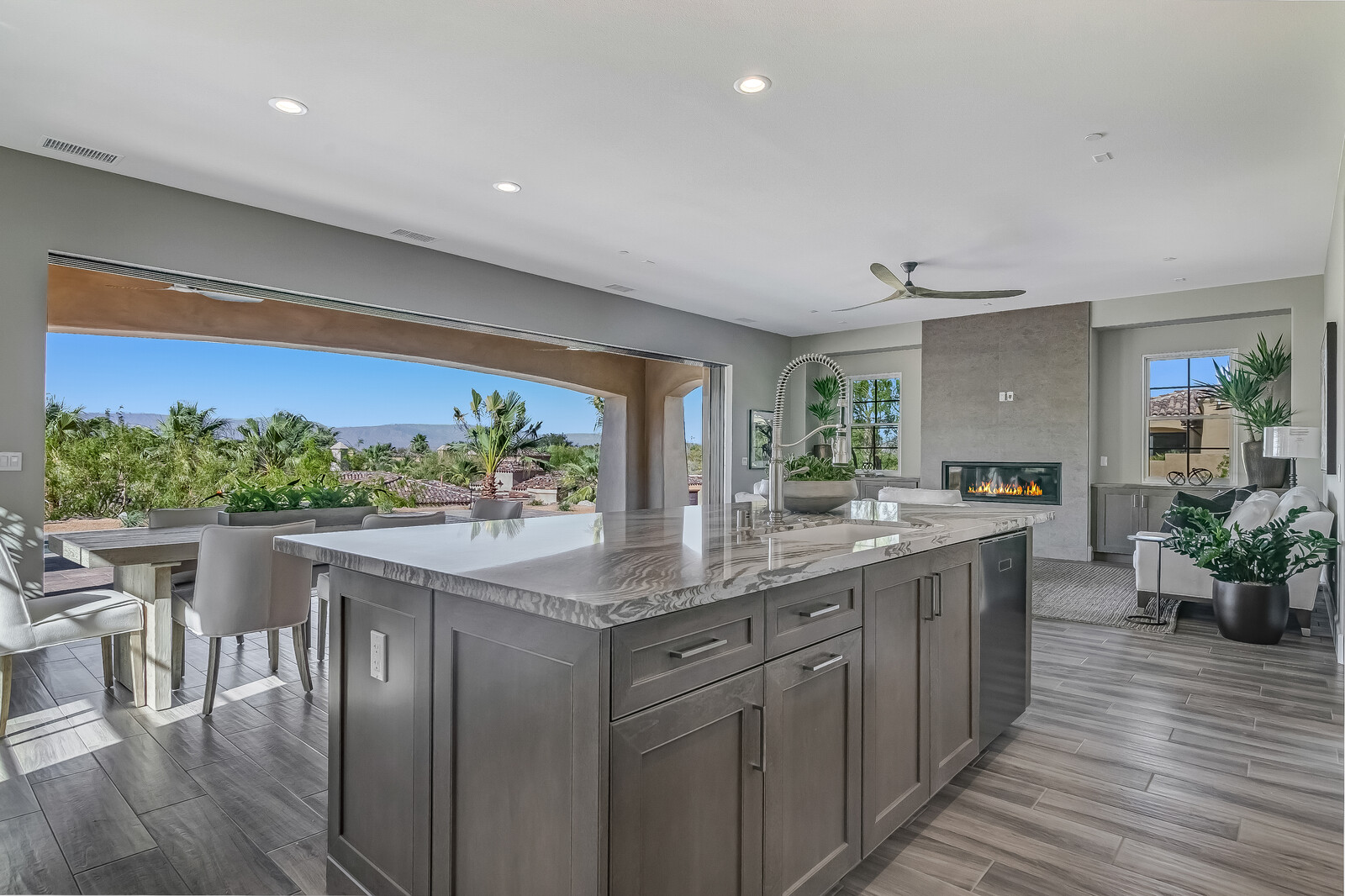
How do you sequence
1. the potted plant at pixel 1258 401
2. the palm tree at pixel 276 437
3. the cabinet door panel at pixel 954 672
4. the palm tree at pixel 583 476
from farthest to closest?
the palm tree at pixel 583 476
the palm tree at pixel 276 437
the potted plant at pixel 1258 401
the cabinet door panel at pixel 954 672

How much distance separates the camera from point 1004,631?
272 centimetres

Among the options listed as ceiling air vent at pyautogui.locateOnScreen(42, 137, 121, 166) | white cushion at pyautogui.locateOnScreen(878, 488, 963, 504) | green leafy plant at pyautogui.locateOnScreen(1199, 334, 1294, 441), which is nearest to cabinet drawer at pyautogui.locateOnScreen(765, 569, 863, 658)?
white cushion at pyautogui.locateOnScreen(878, 488, 963, 504)

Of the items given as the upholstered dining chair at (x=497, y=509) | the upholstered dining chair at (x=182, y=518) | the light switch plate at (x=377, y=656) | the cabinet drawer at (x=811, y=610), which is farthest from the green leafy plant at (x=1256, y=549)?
the upholstered dining chair at (x=182, y=518)

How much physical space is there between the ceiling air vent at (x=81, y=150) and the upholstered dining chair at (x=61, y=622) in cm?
215

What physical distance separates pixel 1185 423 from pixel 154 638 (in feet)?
29.5

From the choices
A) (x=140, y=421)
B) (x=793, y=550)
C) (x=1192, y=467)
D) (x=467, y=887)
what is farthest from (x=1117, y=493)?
(x=140, y=421)

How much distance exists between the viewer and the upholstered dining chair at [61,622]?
2.80 meters

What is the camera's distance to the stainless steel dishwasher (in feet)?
8.42

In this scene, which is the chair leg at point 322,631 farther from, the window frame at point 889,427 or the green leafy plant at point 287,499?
the window frame at point 889,427

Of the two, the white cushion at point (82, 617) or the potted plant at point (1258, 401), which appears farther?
the potted plant at point (1258, 401)

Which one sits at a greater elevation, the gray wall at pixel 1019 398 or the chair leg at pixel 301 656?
the gray wall at pixel 1019 398

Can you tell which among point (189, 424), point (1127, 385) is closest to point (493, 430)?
point (189, 424)

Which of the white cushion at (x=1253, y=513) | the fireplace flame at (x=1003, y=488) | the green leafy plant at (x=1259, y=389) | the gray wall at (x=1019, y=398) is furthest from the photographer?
the fireplace flame at (x=1003, y=488)

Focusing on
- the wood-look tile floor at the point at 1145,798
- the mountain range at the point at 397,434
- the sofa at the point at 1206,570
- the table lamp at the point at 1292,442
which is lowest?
the wood-look tile floor at the point at 1145,798
